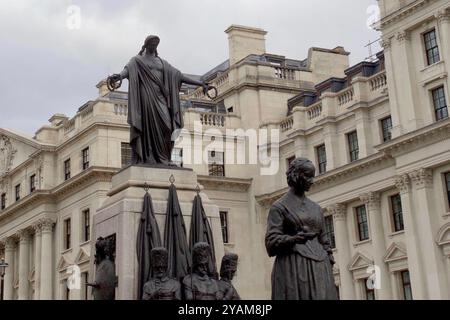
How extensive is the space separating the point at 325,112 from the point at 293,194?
37.4m

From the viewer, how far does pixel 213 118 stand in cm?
5206

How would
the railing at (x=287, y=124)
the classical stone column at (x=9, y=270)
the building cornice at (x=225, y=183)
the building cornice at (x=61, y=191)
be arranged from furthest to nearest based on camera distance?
1. the classical stone column at (x=9, y=270)
2. the building cornice at (x=225, y=183)
3. the railing at (x=287, y=124)
4. the building cornice at (x=61, y=191)

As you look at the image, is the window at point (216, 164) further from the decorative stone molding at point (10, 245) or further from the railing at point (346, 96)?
the decorative stone molding at point (10, 245)

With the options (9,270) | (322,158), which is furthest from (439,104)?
(9,270)

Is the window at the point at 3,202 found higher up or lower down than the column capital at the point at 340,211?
higher up

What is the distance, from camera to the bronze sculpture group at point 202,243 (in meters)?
8.82

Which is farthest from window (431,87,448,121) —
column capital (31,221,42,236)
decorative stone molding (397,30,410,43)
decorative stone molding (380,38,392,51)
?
column capital (31,221,42,236)

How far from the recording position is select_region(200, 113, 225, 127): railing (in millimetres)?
51625

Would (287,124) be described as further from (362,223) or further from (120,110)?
(120,110)

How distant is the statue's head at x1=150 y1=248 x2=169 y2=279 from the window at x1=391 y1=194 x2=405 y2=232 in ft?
99.6

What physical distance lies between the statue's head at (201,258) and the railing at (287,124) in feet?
125

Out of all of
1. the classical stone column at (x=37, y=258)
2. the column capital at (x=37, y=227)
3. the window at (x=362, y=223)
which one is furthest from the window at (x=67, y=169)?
the window at (x=362, y=223)

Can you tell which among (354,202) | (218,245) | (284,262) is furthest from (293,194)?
(354,202)
